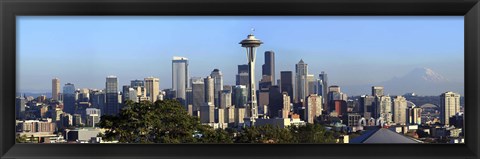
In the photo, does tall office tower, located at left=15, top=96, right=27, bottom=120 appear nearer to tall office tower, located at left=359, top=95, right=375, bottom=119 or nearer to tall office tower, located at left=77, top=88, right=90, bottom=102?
tall office tower, located at left=77, top=88, right=90, bottom=102

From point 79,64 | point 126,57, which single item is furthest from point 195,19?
point 79,64

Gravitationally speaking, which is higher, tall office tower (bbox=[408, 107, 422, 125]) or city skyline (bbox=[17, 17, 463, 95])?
city skyline (bbox=[17, 17, 463, 95])

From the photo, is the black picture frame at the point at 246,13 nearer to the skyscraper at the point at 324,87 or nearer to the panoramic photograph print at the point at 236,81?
the panoramic photograph print at the point at 236,81

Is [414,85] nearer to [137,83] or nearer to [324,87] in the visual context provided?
[324,87]

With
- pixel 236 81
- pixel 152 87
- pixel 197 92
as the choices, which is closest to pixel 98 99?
pixel 152 87

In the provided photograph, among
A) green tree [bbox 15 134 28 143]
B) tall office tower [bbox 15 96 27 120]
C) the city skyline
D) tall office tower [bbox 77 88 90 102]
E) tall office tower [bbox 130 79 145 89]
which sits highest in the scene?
the city skyline

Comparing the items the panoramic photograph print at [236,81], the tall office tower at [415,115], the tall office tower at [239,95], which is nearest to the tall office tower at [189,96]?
the panoramic photograph print at [236,81]

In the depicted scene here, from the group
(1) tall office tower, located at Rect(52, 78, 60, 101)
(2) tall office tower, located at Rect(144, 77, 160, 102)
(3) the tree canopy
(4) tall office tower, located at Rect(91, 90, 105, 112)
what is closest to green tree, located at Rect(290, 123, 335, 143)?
(3) the tree canopy
